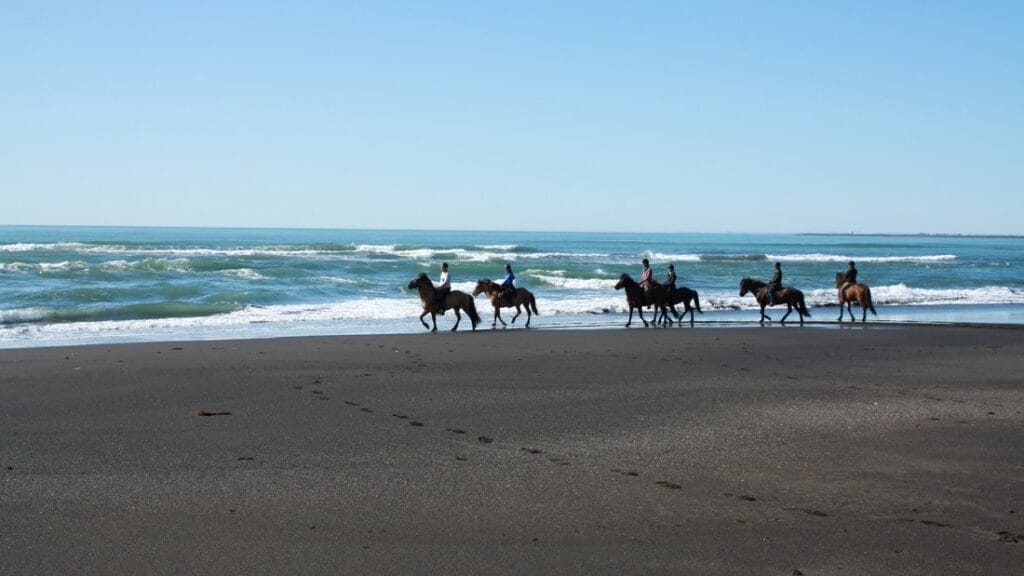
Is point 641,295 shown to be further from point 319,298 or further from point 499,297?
point 319,298

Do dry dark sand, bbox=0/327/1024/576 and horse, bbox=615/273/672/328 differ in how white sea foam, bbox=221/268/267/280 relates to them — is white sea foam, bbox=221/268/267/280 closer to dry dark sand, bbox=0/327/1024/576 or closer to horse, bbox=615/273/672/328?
horse, bbox=615/273/672/328

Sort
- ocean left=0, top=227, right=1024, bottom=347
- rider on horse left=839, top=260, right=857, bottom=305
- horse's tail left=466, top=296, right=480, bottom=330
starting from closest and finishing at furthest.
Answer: ocean left=0, top=227, right=1024, bottom=347
horse's tail left=466, top=296, right=480, bottom=330
rider on horse left=839, top=260, right=857, bottom=305

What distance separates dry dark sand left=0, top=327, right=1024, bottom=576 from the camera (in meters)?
5.34

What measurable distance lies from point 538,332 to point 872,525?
14926 millimetres

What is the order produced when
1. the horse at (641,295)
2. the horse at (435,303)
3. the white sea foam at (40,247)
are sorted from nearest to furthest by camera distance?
1. the horse at (435,303)
2. the horse at (641,295)
3. the white sea foam at (40,247)

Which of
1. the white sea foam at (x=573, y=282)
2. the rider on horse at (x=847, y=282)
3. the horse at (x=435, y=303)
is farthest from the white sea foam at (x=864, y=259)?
the horse at (x=435, y=303)

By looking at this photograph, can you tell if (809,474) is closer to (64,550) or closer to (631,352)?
(64,550)

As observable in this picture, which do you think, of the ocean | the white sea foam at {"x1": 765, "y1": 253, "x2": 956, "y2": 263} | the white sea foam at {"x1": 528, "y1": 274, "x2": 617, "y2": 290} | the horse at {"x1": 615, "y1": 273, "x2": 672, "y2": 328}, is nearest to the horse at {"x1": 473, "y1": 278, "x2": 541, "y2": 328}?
the ocean

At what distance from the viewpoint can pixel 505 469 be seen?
7215 mm

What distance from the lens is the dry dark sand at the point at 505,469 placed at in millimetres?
5340

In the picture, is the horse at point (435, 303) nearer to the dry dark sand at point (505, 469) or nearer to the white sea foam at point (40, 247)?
the dry dark sand at point (505, 469)

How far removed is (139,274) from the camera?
37.9 m

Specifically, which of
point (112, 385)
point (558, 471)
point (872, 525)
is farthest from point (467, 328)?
point (872, 525)

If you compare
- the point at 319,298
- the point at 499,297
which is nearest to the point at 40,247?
the point at 319,298
